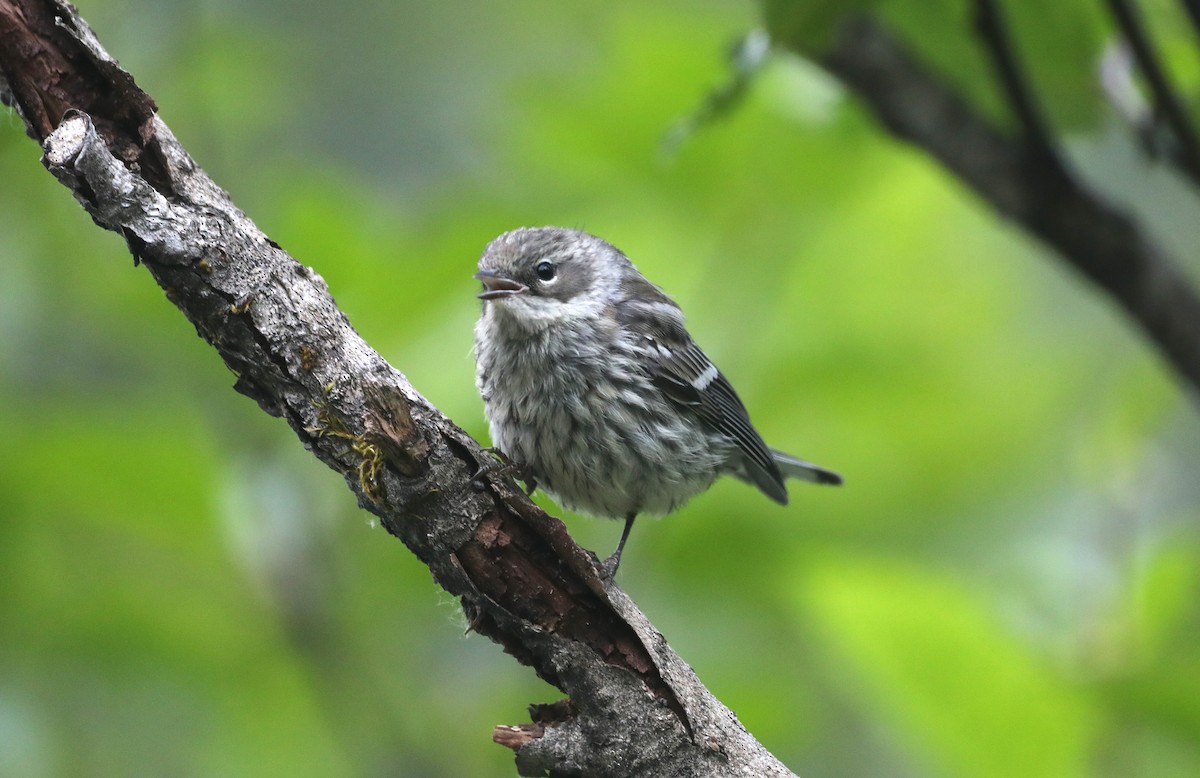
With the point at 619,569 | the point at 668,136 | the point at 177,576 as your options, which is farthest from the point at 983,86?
the point at 177,576

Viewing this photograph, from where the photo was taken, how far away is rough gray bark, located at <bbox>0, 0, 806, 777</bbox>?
101 inches

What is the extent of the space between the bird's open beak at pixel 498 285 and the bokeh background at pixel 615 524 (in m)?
0.19

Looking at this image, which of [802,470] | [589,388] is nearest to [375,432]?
[589,388]

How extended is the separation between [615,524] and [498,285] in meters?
1.10

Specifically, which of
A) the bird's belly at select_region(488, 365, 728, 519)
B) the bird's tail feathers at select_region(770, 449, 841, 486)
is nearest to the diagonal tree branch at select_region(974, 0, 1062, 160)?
the bird's tail feathers at select_region(770, 449, 841, 486)

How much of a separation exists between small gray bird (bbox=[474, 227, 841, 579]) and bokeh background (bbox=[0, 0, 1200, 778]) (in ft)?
0.56

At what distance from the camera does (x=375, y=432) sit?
2631mm

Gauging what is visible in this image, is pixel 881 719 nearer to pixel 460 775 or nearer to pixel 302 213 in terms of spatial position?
pixel 460 775

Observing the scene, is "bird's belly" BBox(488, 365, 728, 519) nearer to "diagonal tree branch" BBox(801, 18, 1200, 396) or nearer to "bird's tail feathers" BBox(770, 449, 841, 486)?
"bird's tail feathers" BBox(770, 449, 841, 486)

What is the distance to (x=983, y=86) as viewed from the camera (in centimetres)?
421

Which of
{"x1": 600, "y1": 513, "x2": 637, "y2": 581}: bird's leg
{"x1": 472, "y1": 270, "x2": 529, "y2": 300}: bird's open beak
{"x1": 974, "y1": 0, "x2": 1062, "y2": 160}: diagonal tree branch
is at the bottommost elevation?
{"x1": 600, "y1": 513, "x2": 637, "y2": 581}: bird's leg

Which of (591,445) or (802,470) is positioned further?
(802,470)

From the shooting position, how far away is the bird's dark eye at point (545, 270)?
4.97 metres

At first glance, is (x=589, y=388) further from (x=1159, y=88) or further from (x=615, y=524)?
(x=1159, y=88)
